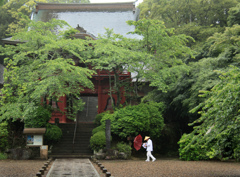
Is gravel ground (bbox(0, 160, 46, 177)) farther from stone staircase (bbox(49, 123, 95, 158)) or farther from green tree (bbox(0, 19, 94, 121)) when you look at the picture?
stone staircase (bbox(49, 123, 95, 158))

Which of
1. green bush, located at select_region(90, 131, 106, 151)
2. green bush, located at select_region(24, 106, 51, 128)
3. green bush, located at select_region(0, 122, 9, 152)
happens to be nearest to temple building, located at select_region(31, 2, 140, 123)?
green bush, located at select_region(24, 106, 51, 128)

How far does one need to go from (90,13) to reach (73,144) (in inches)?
692

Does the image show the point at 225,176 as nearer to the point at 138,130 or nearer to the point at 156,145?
the point at 138,130

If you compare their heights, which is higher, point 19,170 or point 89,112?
point 89,112

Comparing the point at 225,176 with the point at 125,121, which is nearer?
the point at 225,176

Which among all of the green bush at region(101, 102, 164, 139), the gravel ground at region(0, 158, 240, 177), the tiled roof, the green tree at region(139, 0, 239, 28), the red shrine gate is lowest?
the gravel ground at region(0, 158, 240, 177)

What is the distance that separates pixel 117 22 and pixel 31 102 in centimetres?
1635

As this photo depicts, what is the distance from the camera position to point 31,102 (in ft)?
47.8

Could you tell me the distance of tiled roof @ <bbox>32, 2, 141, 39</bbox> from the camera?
93.8 ft

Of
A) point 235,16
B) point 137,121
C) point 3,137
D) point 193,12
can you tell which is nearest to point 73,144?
point 3,137

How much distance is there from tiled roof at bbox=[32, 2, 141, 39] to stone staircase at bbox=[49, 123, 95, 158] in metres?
12.1

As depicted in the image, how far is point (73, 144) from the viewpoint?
16375 millimetres

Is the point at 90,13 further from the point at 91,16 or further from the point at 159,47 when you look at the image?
the point at 159,47

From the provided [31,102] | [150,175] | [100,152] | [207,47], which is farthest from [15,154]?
[207,47]
